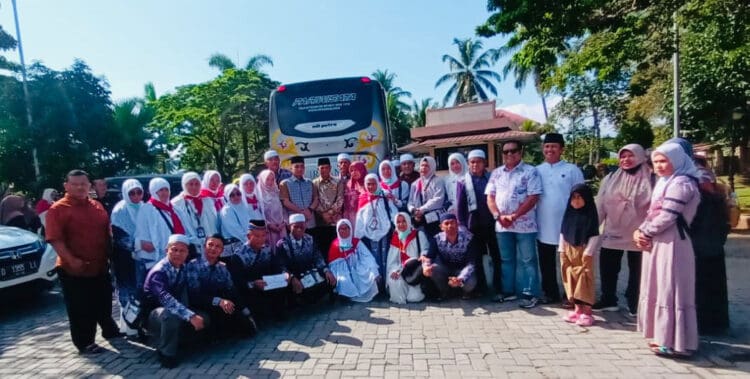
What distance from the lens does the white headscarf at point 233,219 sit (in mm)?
5133

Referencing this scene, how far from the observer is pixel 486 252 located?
5461 millimetres

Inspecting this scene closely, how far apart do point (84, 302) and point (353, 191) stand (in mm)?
3347

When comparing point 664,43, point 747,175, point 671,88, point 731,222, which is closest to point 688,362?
point 731,222

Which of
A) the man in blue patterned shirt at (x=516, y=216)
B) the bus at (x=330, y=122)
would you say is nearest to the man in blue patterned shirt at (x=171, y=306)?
the man in blue patterned shirt at (x=516, y=216)

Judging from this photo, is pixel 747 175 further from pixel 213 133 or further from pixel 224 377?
pixel 213 133

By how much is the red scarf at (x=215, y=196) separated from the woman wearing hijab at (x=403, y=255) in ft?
7.17

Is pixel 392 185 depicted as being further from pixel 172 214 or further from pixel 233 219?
pixel 172 214

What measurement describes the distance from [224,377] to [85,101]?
17229 millimetres

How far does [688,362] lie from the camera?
3424mm

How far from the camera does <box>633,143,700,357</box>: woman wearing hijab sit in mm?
3377

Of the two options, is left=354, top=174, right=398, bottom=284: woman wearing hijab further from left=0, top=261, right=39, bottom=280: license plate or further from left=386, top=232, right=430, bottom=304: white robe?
left=0, top=261, right=39, bottom=280: license plate

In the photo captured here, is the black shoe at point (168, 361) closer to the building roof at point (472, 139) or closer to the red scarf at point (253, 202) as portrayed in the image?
the red scarf at point (253, 202)

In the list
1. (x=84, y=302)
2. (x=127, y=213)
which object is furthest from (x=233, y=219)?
(x=84, y=302)

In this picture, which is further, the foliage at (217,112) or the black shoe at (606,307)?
the foliage at (217,112)
